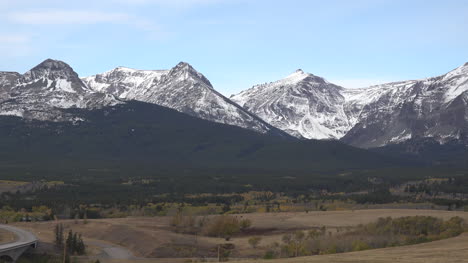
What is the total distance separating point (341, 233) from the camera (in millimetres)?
165125

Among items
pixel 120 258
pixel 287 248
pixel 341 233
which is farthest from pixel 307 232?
pixel 120 258

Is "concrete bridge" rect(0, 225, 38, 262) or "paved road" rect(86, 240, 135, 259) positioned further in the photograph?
"paved road" rect(86, 240, 135, 259)

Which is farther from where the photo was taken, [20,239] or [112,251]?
[112,251]

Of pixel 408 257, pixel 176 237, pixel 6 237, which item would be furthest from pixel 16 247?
pixel 408 257

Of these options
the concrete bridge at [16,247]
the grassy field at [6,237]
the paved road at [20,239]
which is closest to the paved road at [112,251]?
the paved road at [20,239]

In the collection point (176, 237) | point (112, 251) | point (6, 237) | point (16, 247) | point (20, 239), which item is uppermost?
point (6, 237)

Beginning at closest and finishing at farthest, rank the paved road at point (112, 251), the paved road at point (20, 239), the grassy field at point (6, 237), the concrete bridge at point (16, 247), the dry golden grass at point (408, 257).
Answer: the dry golden grass at point (408, 257), the concrete bridge at point (16, 247), the paved road at point (20, 239), the grassy field at point (6, 237), the paved road at point (112, 251)

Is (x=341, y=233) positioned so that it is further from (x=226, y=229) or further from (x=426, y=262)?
(x=426, y=262)

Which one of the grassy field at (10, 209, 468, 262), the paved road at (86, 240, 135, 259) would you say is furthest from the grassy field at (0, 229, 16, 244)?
the paved road at (86, 240, 135, 259)

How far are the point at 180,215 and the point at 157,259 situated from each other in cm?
5442

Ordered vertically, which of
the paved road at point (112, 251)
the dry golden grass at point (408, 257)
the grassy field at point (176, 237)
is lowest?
the paved road at point (112, 251)

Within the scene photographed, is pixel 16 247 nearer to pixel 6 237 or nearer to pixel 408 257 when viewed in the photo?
pixel 6 237

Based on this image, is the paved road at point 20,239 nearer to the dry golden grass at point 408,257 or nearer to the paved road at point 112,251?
the paved road at point 112,251

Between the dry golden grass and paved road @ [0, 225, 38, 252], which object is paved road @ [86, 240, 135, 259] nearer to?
paved road @ [0, 225, 38, 252]
